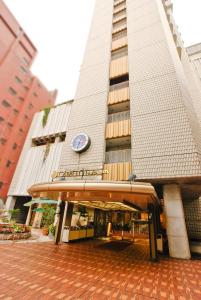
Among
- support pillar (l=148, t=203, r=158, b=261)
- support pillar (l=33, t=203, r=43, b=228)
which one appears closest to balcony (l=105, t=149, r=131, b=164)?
support pillar (l=148, t=203, r=158, b=261)

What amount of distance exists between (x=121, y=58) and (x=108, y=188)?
14.7m

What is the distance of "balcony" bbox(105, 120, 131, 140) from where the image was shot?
12906 millimetres

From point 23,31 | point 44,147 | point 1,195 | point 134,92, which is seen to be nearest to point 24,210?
point 1,195

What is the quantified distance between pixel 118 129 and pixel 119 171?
11.2 feet

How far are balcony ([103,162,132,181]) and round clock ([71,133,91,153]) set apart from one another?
8.34ft

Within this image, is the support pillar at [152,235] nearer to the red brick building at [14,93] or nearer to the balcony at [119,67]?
the balcony at [119,67]

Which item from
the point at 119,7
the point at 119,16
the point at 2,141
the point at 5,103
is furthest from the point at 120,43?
the point at 2,141

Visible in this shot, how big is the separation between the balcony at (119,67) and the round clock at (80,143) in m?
6.74

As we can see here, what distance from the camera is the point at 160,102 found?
12.1 m

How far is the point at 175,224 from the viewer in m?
9.53

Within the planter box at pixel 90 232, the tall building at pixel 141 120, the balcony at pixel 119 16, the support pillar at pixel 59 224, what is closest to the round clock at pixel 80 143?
the tall building at pixel 141 120

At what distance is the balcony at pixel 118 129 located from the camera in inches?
508

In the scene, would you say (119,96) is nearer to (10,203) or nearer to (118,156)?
(118,156)

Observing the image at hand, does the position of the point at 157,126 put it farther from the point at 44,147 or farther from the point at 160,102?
the point at 44,147
